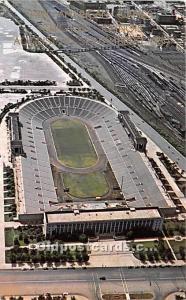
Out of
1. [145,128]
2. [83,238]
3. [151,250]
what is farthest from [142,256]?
[145,128]

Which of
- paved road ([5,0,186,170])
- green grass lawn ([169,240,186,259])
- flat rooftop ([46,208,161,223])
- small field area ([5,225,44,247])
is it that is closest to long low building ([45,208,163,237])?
flat rooftop ([46,208,161,223])

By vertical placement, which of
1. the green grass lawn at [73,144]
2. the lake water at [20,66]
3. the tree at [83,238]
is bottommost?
the tree at [83,238]

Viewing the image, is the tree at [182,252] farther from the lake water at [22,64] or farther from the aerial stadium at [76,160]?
the lake water at [22,64]

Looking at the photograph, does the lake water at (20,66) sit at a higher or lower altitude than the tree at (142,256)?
higher

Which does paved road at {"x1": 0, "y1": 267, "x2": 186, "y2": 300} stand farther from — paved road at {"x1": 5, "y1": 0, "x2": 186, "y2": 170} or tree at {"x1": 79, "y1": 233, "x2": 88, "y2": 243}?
paved road at {"x1": 5, "y1": 0, "x2": 186, "y2": 170}

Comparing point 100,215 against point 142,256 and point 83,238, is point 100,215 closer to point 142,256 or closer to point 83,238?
point 83,238

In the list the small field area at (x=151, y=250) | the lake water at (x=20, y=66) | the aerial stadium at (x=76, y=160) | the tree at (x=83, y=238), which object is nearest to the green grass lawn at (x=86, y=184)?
the aerial stadium at (x=76, y=160)
